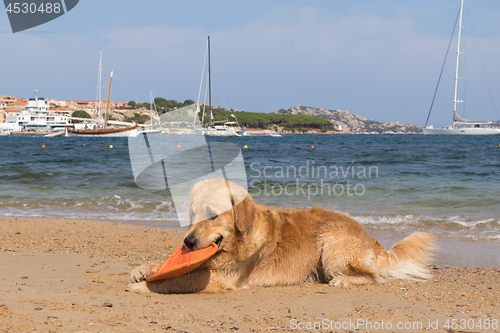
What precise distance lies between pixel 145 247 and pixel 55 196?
654 centimetres

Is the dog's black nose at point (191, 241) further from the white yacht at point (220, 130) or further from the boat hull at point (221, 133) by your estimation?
the white yacht at point (220, 130)

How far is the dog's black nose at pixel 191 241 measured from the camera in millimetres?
3783

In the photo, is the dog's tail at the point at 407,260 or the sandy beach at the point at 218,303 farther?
the dog's tail at the point at 407,260

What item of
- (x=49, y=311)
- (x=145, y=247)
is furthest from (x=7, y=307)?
(x=145, y=247)

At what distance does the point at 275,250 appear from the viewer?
4.55 metres

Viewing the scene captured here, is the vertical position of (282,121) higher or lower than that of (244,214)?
higher

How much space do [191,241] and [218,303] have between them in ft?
2.15

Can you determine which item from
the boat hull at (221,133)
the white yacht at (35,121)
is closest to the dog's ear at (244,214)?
the boat hull at (221,133)

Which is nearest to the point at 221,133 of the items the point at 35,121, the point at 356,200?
the point at 356,200

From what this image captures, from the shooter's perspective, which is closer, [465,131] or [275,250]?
[275,250]

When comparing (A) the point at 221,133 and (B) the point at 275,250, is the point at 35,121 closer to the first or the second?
(A) the point at 221,133

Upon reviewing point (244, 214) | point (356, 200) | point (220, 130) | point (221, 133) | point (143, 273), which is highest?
point (220, 130)

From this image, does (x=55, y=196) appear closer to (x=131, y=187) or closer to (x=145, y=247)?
(x=131, y=187)

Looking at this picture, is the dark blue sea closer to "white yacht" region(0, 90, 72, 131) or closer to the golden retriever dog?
the golden retriever dog
